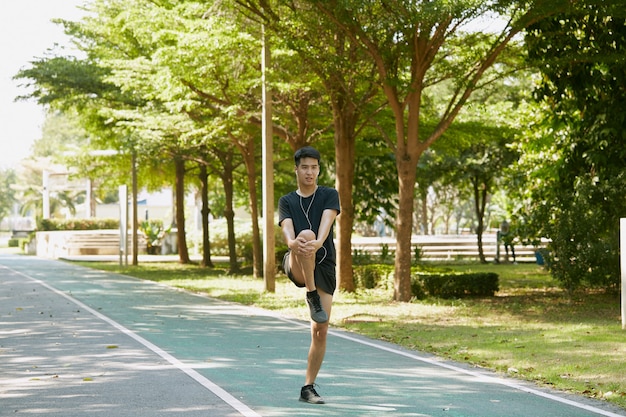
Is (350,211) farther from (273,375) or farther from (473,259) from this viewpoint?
(473,259)

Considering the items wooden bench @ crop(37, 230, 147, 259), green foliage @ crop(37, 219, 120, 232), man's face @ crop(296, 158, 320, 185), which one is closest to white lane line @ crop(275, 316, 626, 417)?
man's face @ crop(296, 158, 320, 185)

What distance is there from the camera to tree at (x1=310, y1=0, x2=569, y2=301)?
18000 millimetres

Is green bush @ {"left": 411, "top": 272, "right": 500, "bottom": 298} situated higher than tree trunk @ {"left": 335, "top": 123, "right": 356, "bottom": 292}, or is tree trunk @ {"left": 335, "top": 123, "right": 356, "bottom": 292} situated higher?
tree trunk @ {"left": 335, "top": 123, "right": 356, "bottom": 292}

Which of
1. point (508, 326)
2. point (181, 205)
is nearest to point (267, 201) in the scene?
point (508, 326)

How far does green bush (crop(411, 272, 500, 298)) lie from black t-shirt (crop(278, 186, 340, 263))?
1323 centimetres

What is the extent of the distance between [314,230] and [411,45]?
12258 millimetres

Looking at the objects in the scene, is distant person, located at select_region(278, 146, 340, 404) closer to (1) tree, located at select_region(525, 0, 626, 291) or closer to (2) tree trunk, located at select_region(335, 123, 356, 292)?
(1) tree, located at select_region(525, 0, 626, 291)

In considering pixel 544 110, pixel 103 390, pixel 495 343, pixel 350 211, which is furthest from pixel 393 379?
pixel 544 110

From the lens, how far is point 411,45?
19859mm

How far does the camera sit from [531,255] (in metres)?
46.3

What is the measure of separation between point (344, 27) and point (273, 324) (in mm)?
6157

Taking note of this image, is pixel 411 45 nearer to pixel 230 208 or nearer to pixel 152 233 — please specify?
pixel 230 208

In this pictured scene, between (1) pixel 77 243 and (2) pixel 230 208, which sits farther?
(1) pixel 77 243

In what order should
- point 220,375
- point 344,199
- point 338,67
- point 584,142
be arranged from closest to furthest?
point 220,375 < point 338,67 < point 584,142 < point 344,199
